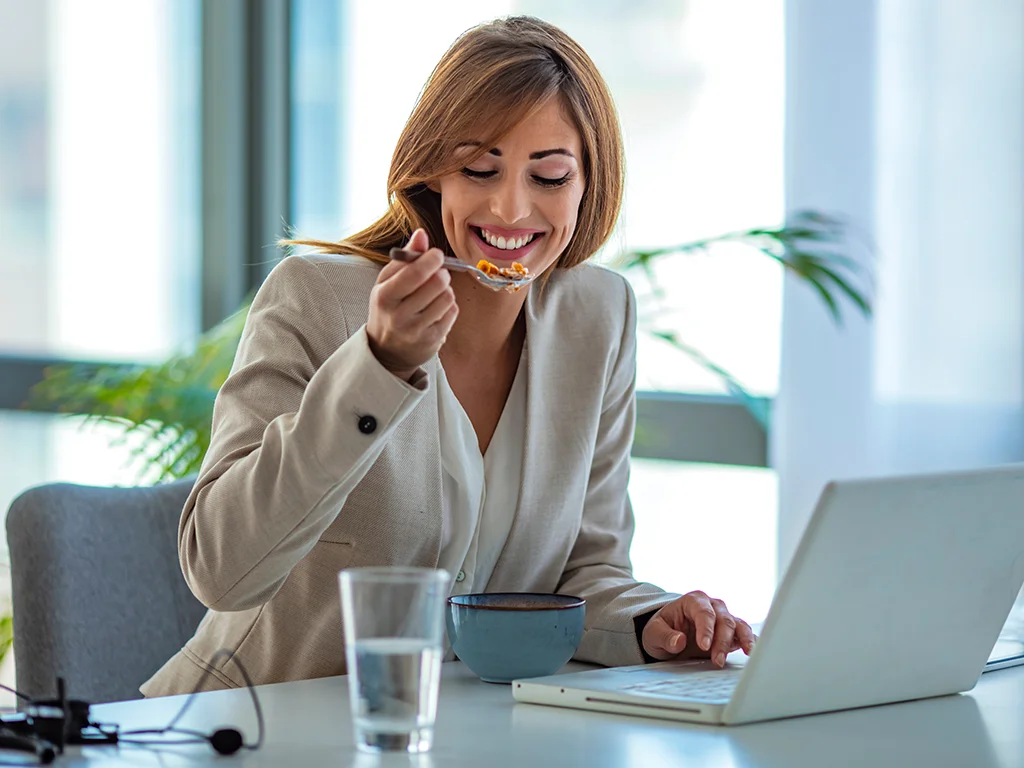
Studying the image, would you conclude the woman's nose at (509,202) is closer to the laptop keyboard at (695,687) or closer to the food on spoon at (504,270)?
the food on spoon at (504,270)

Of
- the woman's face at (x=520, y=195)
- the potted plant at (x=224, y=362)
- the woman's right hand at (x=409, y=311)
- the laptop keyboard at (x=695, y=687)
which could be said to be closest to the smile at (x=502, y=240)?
the woman's face at (x=520, y=195)

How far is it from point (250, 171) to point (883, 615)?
2780mm

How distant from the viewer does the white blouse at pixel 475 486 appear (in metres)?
1.43

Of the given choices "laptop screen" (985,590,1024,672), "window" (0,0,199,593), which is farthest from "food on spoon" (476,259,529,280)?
"window" (0,0,199,593)

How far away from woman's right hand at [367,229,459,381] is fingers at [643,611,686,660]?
386 millimetres

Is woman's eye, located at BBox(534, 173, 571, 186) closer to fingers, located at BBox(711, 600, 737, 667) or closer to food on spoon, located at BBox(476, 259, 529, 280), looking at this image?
food on spoon, located at BBox(476, 259, 529, 280)

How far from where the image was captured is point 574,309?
163cm

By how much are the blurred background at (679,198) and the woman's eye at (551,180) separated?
12.4 inches

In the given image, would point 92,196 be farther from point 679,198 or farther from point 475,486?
point 475,486

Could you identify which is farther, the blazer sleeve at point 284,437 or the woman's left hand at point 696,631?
the woman's left hand at point 696,631

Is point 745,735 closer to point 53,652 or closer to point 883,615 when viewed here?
point 883,615

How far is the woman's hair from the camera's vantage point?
1422mm

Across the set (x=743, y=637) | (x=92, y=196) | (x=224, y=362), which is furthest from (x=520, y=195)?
(x=92, y=196)

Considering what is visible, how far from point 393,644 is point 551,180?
773 mm
